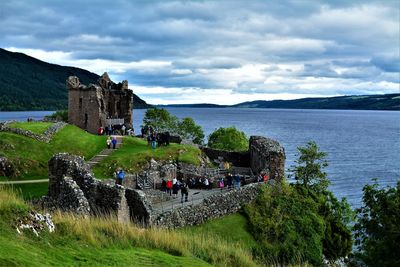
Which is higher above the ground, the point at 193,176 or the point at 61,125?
the point at 61,125

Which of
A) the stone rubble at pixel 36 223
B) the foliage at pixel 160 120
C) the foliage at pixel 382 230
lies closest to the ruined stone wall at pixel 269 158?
the foliage at pixel 382 230

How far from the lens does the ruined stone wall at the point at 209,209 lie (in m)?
31.5

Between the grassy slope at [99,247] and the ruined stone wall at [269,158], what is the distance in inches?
1071

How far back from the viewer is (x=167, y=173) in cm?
4369

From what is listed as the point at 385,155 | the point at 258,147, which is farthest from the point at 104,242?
the point at 385,155

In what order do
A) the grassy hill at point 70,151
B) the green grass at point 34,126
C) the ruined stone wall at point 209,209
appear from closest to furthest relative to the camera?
1. the ruined stone wall at point 209,209
2. the grassy hill at point 70,151
3. the green grass at point 34,126

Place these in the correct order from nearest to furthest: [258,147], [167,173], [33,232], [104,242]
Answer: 1. [33,232]
2. [104,242]
3. [167,173]
4. [258,147]

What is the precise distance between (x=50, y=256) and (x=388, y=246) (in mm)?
21868

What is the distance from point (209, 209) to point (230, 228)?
6.88ft

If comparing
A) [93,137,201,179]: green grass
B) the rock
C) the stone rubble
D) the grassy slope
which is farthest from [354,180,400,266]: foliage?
the rock

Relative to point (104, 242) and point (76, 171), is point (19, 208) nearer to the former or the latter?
point (104, 242)

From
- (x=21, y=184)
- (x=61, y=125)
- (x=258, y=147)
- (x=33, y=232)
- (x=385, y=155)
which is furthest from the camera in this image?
(x=385, y=155)

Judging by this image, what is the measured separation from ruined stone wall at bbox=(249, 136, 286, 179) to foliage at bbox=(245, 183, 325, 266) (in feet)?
5.77

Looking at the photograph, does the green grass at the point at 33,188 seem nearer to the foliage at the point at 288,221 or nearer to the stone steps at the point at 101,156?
the stone steps at the point at 101,156
